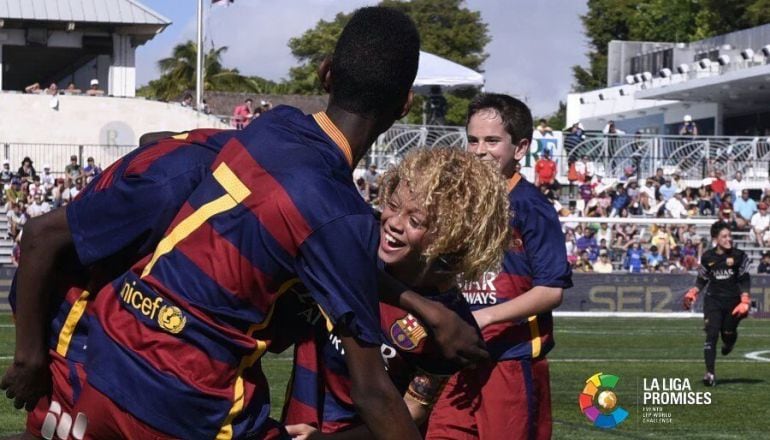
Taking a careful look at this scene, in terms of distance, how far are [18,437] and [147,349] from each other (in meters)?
1.17

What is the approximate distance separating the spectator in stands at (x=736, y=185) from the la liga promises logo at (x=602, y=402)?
16222 mm

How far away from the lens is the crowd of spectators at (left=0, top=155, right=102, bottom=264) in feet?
90.3

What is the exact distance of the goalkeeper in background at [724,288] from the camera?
1584 cm

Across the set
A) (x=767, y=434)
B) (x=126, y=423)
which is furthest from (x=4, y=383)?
(x=767, y=434)

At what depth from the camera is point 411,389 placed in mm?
4762

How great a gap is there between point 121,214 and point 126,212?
0.05ft

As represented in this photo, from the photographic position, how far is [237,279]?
3.37 metres

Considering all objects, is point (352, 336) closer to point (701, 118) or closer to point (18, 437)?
point (18, 437)

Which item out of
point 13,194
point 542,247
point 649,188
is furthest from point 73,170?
point 542,247

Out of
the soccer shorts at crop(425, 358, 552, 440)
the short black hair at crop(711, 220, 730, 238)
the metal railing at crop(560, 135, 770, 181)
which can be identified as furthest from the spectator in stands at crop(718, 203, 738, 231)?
the soccer shorts at crop(425, 358, 552, 440)

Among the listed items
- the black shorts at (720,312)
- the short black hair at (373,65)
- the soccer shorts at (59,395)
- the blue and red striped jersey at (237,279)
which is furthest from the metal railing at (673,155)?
the blue and red striped jersey at (237,279)

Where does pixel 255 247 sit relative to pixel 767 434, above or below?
above

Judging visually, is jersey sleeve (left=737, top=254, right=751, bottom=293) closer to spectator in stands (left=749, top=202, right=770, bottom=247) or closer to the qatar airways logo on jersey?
the qatar airways logo on jersey

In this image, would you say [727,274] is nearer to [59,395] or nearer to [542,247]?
[542,247]
